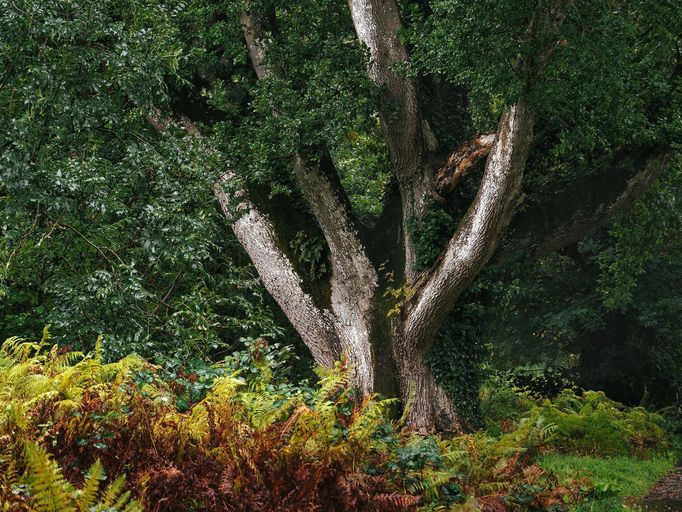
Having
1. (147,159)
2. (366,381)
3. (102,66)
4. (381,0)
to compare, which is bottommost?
(366,381)

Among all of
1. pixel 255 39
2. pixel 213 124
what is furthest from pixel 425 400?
pixel 255 39

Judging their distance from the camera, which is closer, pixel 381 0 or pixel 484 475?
pixel 484 475

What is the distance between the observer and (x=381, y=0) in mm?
12500

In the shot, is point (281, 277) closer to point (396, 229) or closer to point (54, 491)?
point (396, 229)

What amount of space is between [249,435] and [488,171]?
608 cm

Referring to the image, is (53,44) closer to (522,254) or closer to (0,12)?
(0,12)

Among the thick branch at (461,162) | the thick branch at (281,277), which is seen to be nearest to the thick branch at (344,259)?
the thick branch at (281,277)

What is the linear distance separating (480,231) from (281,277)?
132 inches

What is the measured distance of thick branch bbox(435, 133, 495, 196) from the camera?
40.0ft

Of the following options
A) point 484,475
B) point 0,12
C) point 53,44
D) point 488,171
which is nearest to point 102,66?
point 53,44

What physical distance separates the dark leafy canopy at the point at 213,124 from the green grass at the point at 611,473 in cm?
212

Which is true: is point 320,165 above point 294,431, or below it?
above

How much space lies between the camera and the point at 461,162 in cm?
1245

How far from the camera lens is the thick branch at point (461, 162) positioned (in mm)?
12188
